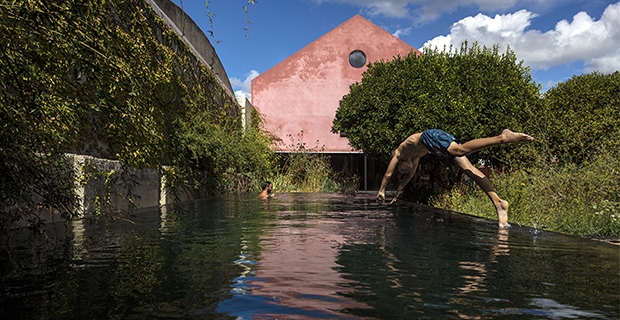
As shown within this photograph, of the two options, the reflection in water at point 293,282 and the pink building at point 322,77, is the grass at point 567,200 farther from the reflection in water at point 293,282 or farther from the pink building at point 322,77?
the pink building at point 322,77

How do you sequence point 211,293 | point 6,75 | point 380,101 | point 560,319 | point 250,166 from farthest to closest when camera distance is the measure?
point 250,166 < point 380,101 < point 6,75 < point 211,293 < point 560,319

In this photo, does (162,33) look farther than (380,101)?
No

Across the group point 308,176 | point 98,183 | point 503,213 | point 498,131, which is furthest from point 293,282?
point 308,176

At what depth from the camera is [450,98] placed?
1257cm

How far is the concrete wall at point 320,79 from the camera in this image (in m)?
26.0

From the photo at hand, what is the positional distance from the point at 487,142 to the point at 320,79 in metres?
20.7

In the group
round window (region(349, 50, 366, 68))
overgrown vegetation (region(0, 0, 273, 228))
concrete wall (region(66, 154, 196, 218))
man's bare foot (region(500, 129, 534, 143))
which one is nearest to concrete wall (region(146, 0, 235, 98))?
concrete wall (region(66, 154, 196, 218))

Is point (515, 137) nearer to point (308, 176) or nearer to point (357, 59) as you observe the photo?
point (308, 176)

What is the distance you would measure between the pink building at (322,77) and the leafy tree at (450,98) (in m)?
10.0

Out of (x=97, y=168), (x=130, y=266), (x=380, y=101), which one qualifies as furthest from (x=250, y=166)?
(x=130, y=266)

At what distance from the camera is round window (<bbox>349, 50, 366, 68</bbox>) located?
26.2 metres

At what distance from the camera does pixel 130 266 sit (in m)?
3.68

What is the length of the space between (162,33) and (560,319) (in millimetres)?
11369

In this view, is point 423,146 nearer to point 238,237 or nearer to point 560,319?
point 238,237
